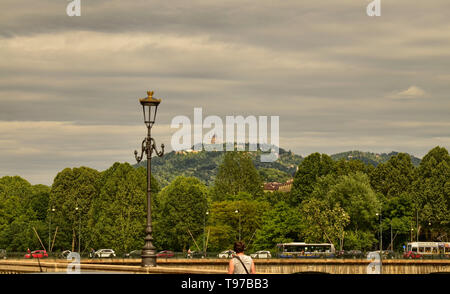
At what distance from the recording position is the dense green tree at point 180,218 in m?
125

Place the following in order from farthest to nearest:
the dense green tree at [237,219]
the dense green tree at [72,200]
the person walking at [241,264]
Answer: the dense green tree at [72,200], the dense green tree at [237,219], the person walking at [241,264]

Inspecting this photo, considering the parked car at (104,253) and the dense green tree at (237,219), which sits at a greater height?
the dense green tree at (237,219)

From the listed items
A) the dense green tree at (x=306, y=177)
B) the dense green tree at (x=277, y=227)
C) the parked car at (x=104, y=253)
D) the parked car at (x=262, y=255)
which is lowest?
the parked car at (x=262, y=255)

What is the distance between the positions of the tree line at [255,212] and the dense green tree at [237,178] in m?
3.87

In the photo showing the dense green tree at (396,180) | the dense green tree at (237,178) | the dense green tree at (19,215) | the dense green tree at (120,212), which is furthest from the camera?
the dense green tree at (237,178)

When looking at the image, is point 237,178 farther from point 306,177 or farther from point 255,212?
point 255,212

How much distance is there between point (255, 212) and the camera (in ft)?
420

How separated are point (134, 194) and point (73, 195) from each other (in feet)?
50.2

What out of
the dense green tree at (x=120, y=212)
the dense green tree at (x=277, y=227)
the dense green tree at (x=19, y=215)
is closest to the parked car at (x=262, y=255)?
the dense green tree at (x=277, y=227)

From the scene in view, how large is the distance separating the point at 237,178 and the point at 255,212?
2755 cm

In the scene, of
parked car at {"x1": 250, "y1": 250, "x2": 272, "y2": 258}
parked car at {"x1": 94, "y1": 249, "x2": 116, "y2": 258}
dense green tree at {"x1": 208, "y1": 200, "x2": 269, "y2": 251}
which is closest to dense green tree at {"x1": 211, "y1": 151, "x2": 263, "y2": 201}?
dense green tree at {"x1": 208, "y1": 200, "x2": 269, "y2": 251}

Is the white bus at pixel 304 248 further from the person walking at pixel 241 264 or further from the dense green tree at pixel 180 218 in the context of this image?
the person walking at pixel 241 264

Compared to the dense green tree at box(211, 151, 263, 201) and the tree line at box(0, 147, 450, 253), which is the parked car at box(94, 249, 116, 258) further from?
the dense green tree at box(211, 151, 263, 201)

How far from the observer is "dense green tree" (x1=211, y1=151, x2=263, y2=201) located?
15238 centimetres
